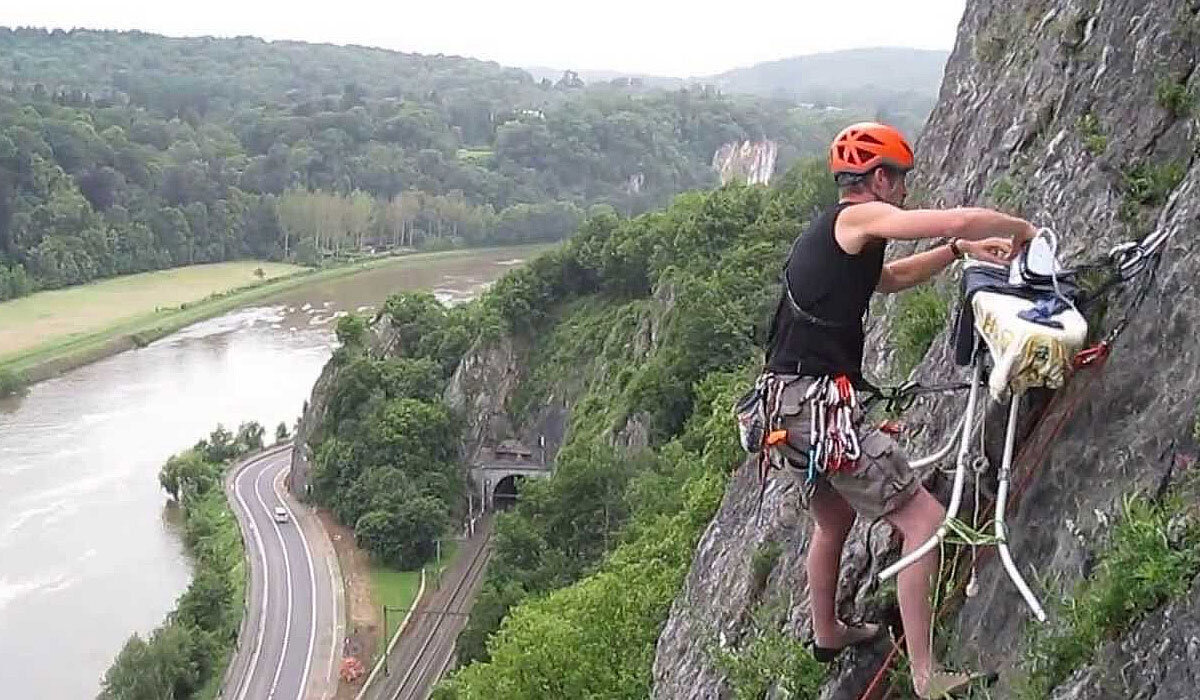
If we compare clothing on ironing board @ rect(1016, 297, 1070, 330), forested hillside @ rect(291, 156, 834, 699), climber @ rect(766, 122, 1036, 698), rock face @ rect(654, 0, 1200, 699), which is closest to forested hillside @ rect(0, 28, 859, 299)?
forested hillside @ rect(291, 156, 834, 699)

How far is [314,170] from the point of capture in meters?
127

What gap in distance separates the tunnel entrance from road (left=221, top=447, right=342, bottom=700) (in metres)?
6.42

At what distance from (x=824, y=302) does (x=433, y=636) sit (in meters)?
30.9

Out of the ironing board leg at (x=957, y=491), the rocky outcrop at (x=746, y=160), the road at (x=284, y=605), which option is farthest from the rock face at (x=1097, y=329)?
the rocky outcrop at (x=746, y=160)

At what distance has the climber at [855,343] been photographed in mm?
4898

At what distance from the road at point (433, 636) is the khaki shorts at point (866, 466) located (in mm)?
28035

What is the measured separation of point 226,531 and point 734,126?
11541 centimetres

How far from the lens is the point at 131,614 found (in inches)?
1485

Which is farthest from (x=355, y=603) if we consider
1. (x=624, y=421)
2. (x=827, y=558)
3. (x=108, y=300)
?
(x=108, y=300)

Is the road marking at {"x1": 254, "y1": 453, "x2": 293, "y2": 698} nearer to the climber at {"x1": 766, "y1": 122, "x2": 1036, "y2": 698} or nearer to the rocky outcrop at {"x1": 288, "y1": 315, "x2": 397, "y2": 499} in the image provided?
the rocky outcrop at {"x1": 288, "y1": 315, "x2": 397, "y2": 499}

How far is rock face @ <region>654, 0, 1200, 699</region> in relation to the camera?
468 centimetres

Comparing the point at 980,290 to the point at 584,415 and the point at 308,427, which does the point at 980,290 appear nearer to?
the point at 584,415

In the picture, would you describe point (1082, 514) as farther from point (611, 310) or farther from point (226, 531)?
point (226, 531)

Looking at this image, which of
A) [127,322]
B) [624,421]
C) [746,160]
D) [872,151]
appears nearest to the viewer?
[872,151]
